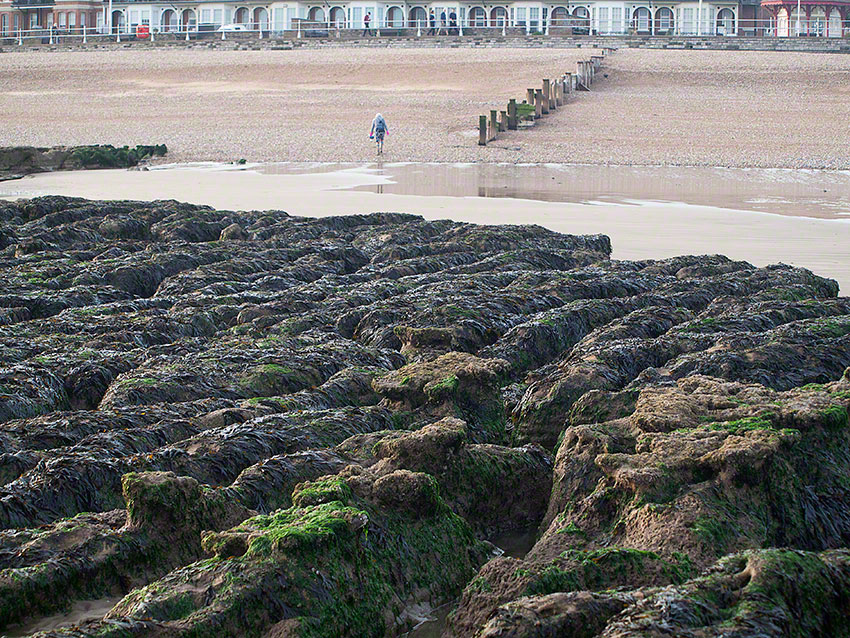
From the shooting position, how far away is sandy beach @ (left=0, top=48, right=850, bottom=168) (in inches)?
1073

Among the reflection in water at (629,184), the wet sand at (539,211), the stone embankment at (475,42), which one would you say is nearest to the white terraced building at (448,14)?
the stone embankment at (475,42)

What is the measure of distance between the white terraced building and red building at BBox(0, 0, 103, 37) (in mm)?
1364

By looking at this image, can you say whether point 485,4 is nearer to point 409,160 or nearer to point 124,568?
point 409,160

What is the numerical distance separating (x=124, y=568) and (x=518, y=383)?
297 centimetres

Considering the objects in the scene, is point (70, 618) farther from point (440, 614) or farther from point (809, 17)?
point (809, 17)

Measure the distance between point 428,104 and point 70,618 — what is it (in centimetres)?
3386

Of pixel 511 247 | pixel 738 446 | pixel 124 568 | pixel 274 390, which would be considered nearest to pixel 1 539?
pixel 124 568

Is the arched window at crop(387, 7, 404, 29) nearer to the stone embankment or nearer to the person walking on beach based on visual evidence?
the stone embankment

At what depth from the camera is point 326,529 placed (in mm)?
3869

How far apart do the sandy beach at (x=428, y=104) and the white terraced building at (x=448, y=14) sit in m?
17.1

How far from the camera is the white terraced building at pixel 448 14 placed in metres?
68.6

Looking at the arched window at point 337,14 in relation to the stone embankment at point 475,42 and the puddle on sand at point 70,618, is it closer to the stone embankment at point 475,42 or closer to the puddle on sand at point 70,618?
the stone embankment at point 475,42

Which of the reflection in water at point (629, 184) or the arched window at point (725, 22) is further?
the arched window at point (725, 22)

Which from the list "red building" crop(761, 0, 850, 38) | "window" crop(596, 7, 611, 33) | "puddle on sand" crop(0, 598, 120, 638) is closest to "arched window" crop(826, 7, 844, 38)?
"red building" crop(761, 0, 850, 38)
